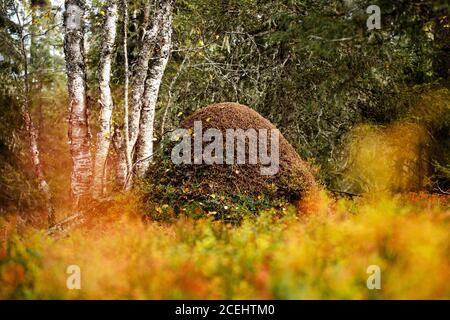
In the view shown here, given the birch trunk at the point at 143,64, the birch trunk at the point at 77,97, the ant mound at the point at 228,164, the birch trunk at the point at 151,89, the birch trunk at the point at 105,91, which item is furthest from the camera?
the birch trunk at the point at 151,89

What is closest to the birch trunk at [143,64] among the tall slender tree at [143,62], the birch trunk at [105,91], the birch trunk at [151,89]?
the tall slender tree at [143,62]

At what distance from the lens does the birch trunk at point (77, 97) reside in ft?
28.5

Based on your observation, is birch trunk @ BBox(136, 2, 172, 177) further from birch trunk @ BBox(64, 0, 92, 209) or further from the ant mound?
birch trunk @ BBox(64, 0, 92, 209)

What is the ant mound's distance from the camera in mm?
8133

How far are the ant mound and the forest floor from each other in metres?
2.74

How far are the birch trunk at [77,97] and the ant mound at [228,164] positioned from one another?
1437 mm

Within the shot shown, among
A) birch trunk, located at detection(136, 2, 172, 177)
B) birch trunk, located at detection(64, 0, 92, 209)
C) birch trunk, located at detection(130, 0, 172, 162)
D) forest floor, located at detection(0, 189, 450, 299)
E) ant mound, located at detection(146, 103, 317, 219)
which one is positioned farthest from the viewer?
birch trunk, located at detection(136, 2, 172, 177)

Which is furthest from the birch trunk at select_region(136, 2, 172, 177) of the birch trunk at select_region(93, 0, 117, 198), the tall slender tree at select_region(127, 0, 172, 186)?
the birch trunk at select_region(93, 0, 117, 198)

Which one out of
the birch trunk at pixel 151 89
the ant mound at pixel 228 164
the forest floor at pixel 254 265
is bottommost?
the forest floor at pixel 254 265

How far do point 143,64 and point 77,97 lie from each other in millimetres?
1477

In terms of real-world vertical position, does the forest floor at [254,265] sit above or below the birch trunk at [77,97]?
below

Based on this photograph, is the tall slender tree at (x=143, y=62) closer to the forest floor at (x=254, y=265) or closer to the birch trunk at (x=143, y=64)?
the birch trunk at (x=143, y=64)

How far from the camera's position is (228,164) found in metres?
8.27

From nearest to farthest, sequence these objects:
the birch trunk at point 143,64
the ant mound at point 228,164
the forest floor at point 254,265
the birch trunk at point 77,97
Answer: the forest floor at point 254,265
the ant mound at point 228,164
the birch trunk at point 77,97
the birch trunk at point 143,64
